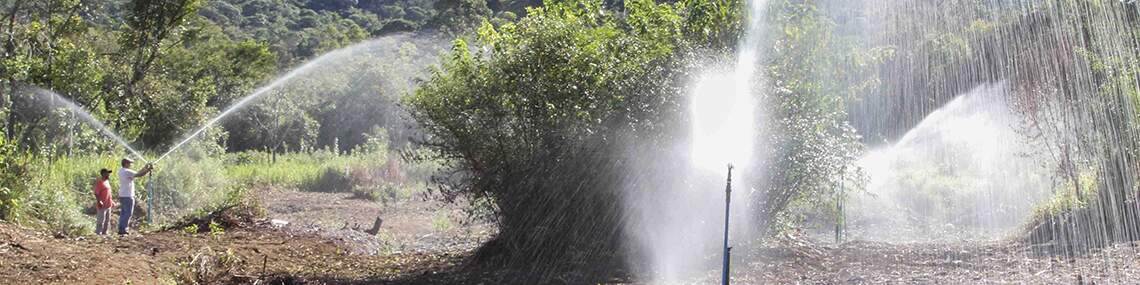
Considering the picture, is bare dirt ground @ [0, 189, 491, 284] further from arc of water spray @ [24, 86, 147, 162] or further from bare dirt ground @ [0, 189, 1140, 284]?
arc of water spray @ [24, 86, 147, 162]

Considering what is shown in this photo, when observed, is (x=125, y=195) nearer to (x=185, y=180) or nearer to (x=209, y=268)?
(x=209, y=268)

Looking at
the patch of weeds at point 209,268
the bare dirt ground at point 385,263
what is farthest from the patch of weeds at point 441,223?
the patch of weeds at point 209,268

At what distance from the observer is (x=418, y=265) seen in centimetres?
1056

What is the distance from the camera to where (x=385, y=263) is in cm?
1088

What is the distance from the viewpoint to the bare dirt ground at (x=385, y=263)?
8.61 meters

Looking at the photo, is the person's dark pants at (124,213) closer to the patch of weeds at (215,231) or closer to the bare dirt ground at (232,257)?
the bare dirt ground at (232,257)

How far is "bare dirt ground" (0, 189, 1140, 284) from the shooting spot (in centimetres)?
861

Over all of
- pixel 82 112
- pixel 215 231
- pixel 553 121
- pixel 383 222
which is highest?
pixel 82 112

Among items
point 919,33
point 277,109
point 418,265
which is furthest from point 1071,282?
point 277,109

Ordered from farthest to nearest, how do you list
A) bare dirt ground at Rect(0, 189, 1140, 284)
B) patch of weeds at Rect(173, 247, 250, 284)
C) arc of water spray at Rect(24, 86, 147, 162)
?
arc of water spray at Rect(24, 86, 147, 162)
patch of weeds at Rect(173, 247, 250, 284)
bare dirt ground at Rect(0, 189, 1140, 284)

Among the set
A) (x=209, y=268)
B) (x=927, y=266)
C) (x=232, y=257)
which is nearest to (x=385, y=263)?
(x=232, y=257)

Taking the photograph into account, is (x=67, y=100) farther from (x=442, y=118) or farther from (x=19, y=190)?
(x=442, y=118)

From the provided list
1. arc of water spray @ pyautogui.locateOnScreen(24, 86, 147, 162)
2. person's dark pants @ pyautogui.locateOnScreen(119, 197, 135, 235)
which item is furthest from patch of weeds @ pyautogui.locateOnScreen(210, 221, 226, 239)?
arc of water spray @ pyautogui.locateOnScreen(24, 86, 147, 162)

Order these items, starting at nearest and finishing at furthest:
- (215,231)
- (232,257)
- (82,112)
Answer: (232,257)
(215,231)
(82,112)
